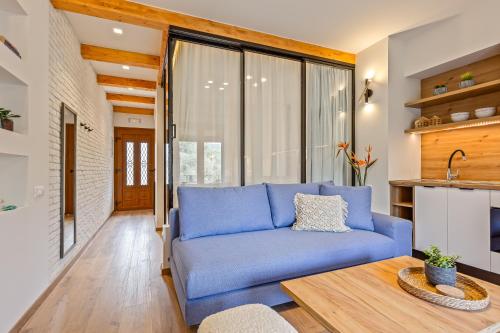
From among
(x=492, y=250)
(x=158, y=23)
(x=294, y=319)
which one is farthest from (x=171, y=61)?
(x=492, y=250)

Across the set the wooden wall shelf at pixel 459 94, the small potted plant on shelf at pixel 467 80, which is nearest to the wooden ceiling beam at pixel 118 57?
the wooden wall shelf at pixel 459 94

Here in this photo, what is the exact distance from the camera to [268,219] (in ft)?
8.61

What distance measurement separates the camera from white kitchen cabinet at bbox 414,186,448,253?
2.89 m

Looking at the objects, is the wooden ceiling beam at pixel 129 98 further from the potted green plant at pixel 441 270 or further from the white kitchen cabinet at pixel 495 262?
the white kitchen cabinet at pixel 495 262

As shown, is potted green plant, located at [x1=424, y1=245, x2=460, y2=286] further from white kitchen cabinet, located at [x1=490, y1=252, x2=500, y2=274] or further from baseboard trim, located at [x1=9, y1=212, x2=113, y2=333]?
baseboard trim, located at [x1=9, y1=212, x2=113, y2=333]

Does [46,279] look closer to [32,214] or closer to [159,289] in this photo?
[32,214]

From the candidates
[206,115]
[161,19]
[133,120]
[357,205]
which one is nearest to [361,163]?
[357,205]

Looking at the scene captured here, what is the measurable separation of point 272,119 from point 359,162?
1.39 meters

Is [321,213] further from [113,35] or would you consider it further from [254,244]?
[113,35]

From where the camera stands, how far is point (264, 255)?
1.91 metres

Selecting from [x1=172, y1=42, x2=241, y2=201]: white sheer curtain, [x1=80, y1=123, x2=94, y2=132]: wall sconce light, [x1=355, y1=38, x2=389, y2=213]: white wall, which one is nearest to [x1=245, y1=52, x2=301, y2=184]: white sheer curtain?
[x1=172, y1=42, x2=241, y2=201]: white sheer curtain

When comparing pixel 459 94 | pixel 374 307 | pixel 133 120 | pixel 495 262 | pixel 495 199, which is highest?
pixel 133 120

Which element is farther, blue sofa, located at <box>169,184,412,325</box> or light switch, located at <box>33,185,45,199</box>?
light switch, located at <box>33,185,45,199</box>

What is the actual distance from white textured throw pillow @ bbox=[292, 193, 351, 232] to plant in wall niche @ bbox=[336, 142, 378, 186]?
1.24 m
